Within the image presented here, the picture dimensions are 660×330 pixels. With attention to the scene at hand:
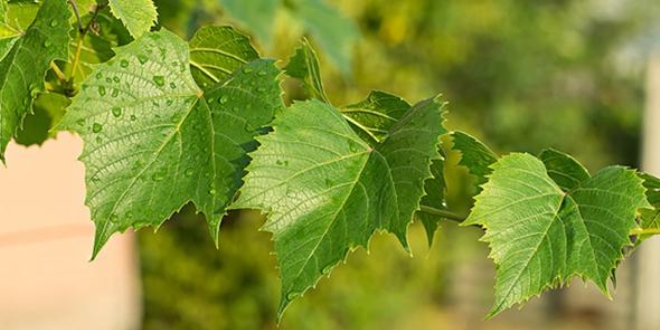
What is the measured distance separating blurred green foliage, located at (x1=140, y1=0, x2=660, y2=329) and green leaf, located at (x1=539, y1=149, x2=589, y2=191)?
2.69 feet

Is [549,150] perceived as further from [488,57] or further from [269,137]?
[488,57]

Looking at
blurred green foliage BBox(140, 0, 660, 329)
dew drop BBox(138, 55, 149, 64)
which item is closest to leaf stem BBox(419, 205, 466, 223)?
dew drop BBox(138, 55, 149, 64)

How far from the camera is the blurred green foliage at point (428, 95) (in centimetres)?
525

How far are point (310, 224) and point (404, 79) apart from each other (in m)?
5.25

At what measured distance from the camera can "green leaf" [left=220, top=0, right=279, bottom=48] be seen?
1.53 metres

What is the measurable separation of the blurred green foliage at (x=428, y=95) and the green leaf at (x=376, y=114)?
75 centimetres

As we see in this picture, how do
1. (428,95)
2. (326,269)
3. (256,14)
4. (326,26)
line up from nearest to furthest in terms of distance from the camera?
(326,269) < (256,14) < (326,26) < (428,95)

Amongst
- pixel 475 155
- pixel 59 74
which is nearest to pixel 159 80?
pixel 59 74

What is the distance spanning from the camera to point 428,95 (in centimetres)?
625

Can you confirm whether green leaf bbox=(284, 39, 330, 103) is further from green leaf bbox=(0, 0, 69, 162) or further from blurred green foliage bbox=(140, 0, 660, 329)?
blurred green foliage bbox=(140, 0, 660, 329)

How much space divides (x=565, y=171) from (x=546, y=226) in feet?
0.20

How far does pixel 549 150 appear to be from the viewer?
0.77 metres

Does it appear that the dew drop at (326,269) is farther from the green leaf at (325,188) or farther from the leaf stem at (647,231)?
the leaf stem at (647,231)

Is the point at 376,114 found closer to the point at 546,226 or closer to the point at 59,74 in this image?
the point at 546,226
